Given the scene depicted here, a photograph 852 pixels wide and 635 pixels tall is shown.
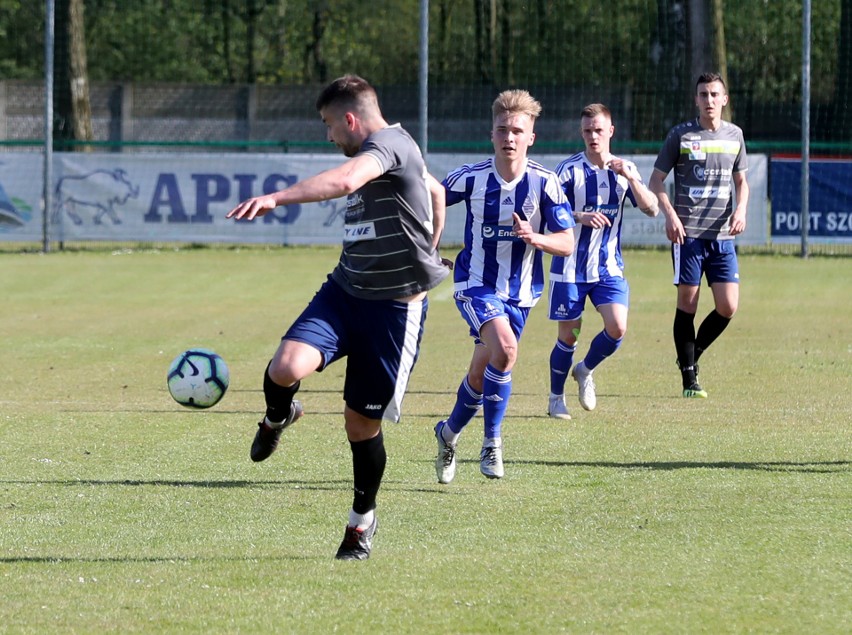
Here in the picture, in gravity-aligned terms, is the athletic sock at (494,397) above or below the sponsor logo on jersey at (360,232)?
below

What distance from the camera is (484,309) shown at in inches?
278

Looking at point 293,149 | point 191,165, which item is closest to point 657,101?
point 293,149

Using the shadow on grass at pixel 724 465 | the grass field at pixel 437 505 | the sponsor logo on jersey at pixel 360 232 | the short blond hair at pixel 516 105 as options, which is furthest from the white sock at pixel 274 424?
the short blond hair at pixel 516 105

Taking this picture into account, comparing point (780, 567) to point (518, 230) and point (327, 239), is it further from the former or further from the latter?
point (327, 239)

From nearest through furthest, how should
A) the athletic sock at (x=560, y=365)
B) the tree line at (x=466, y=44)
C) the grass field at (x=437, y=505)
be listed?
the grass field at (x=437, y=505), the athletic sock at (x=560, y=365), the tree line at (x=466, y=44)

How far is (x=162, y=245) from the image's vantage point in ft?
76.7

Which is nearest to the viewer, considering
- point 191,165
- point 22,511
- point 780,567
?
point 780,567

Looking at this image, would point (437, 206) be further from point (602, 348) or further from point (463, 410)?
point (602, 348)

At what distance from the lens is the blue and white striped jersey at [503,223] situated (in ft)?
23.7

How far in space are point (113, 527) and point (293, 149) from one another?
19116 mm

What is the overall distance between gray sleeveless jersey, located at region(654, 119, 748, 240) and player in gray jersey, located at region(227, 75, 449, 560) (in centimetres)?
504

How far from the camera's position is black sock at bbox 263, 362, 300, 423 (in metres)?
5.39

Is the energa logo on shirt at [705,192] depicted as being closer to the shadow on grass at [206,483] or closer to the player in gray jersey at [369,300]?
the shadow on grass at [206,483]

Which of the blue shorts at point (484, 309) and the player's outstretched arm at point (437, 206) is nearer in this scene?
the player's outstretched arm at point (437, 206)
